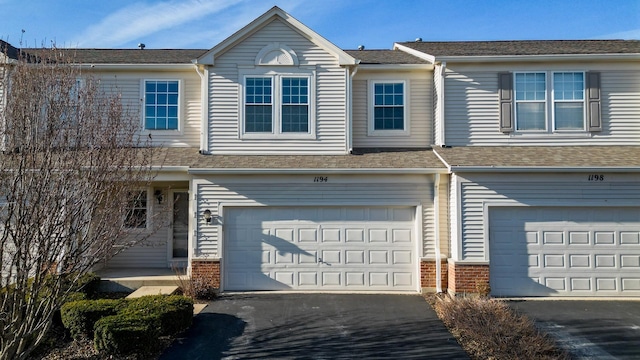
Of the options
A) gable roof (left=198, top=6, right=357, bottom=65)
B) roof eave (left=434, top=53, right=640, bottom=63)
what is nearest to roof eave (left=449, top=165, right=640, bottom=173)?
roof eave (left=434, top=53, right=640, bottom=63)

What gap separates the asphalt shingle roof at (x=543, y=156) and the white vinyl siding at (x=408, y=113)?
0.87 m

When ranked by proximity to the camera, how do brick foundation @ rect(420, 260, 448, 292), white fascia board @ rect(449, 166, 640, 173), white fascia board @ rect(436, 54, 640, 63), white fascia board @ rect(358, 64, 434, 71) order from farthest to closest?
white fascia board @ rect(358, 64, 434, 71), white fascia board @ rect(436, 54, 640, 63), brick foundation @ rect(420, 260, 448, 292), white fascia board @ rect(449, 166, 640, 173)

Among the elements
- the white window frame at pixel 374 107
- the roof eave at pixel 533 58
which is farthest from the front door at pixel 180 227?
Result: the roof eave at pixel 533 58

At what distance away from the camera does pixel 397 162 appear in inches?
432

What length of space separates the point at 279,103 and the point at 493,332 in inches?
299

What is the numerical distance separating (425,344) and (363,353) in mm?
1147

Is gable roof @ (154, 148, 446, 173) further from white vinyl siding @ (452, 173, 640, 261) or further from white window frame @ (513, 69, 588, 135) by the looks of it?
white window frame @ (513, 69, 588, 135)

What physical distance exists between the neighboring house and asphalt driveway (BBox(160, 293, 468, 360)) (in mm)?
1044

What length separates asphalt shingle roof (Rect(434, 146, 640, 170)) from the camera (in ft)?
33.4

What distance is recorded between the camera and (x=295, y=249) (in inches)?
429

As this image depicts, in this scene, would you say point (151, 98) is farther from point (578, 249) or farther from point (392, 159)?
point (578, 249)

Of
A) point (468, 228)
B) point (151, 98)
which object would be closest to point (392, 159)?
point (468, 228)

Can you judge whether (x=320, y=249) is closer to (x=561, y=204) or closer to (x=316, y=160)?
(x=316, y=160)

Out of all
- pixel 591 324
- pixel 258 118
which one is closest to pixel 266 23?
pixel 258 118
